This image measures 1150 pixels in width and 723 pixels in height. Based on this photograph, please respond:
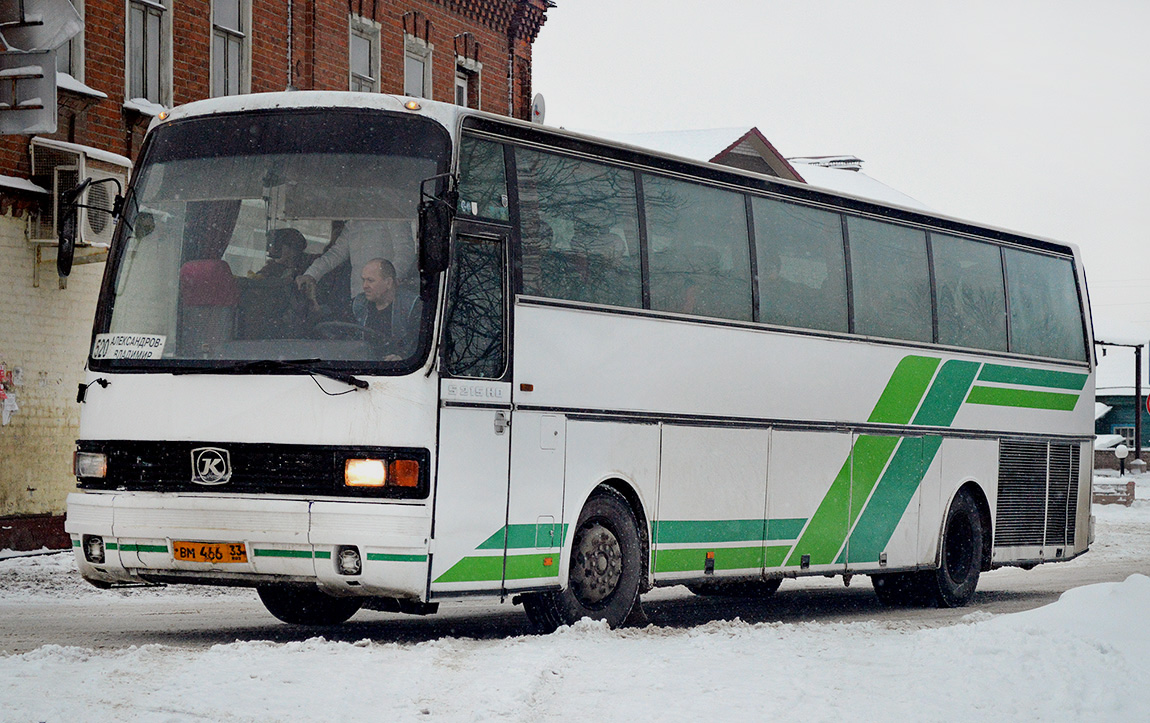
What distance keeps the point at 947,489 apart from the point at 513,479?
6558mm

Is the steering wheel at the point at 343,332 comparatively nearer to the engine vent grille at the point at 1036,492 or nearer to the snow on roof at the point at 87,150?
the engine vent grille at the point at 1036,492

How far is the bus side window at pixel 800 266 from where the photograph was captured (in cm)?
1346

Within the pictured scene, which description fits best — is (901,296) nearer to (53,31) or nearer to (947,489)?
(947,489)

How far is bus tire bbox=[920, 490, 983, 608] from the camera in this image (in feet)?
52.4

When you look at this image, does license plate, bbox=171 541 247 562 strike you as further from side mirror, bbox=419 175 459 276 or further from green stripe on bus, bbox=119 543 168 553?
side mirror, bbox=419 175 459 276

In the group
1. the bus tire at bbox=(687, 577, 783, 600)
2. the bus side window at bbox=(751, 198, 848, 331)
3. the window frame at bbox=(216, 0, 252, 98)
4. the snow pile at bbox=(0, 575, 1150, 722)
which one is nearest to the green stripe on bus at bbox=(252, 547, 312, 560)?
the snow pile at bbox=(0, 575, 1150, 722)

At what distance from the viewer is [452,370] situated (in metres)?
10.0

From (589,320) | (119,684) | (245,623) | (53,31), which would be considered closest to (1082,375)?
(589,320)

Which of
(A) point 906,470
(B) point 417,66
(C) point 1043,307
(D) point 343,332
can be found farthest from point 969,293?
(B) point 417,66

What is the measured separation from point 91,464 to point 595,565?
11.3 feet

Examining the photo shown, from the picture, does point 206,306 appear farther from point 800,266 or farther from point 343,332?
point 800,266

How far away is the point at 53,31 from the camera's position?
1319 cm

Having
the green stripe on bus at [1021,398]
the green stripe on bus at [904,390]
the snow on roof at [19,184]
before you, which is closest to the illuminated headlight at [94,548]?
the green stripe on bus at [904,390]

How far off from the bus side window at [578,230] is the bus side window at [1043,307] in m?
6.45
